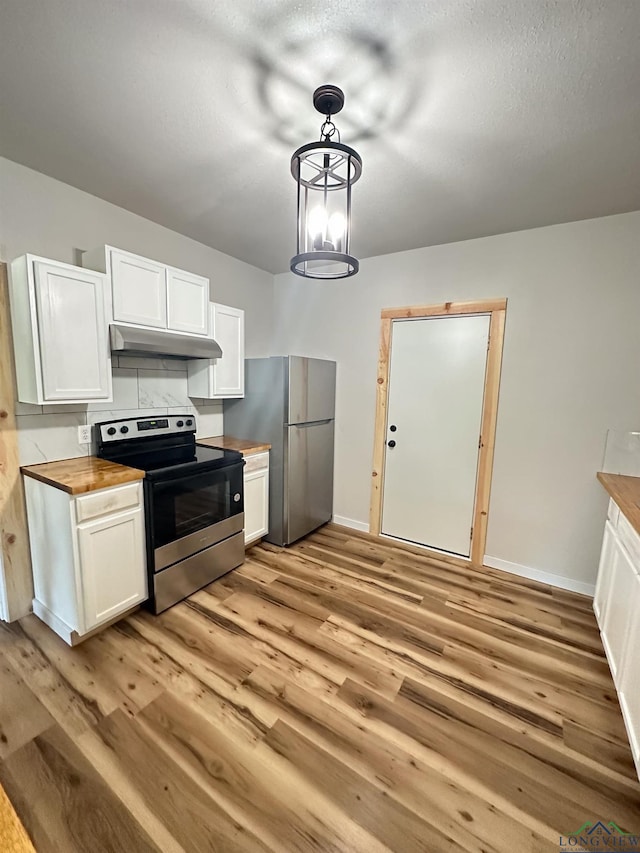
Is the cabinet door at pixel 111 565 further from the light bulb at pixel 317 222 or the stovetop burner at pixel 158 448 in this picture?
the light bulb at pixel 317 222

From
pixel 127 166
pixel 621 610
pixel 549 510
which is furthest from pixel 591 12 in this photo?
pixel 549 510

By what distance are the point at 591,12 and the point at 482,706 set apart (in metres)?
2.70

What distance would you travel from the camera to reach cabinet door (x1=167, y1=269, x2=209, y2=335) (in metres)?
2.42

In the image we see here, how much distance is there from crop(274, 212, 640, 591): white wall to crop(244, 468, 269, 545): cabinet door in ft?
6.24

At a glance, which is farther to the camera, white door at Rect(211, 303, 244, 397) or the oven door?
white door at Rect(211, 303, 244, 397)

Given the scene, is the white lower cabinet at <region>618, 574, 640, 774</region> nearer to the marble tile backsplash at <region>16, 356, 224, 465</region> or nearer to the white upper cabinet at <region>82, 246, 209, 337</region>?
the white upper cabinet at <region>82, 246, 209, 337</region>

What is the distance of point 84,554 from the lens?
6.16 feet

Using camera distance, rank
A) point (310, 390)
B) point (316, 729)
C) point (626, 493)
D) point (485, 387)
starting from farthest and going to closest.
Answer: point (310, 390), point (485, 387), point (626, 493), point (316, 729)

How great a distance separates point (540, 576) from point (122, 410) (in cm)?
339

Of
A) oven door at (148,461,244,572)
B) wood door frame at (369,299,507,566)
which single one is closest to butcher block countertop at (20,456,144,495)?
oven door at (148,461,244,572)

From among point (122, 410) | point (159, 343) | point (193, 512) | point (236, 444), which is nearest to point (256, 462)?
point (236, 444)

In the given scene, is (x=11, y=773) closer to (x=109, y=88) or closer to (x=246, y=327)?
(x=109, y=88)

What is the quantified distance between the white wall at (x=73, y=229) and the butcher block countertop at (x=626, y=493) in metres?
3.27

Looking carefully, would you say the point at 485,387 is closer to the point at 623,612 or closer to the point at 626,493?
the point at 626,493
